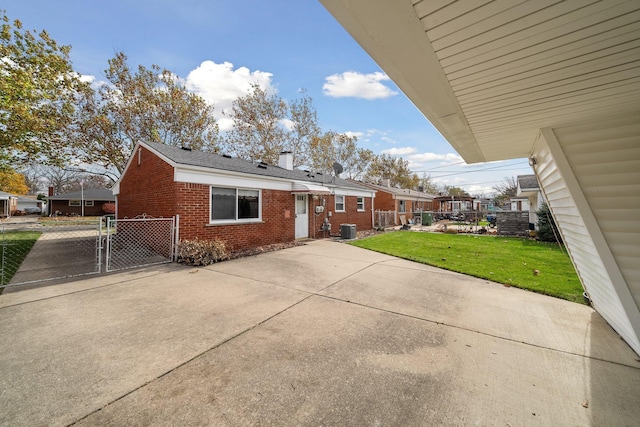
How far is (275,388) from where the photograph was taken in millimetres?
2467

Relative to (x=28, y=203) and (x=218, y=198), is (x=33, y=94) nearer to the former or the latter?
(x=218, y=198)

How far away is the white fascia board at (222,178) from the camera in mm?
8148

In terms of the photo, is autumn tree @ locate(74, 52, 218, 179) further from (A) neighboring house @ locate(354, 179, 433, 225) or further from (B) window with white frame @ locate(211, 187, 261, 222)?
(A) neighboring house @ locate(354, 179, 433, 225)

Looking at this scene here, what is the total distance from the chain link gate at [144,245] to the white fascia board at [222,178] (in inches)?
58.2

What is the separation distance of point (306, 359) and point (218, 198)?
24.5ft

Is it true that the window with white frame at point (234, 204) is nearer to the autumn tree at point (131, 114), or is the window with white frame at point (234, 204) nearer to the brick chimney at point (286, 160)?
the brick chimney at point (286, 160)

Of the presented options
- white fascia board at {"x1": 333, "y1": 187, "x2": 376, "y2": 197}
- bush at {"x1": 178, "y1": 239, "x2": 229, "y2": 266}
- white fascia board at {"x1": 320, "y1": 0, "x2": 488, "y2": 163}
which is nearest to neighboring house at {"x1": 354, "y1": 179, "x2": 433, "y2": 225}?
white fascia board at {"x1": 333, "y1": 187, "x2": 376, "y2": 197}

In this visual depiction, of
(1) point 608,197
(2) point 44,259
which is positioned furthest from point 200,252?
(1) point 608,197

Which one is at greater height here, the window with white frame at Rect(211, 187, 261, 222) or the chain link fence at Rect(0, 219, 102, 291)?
the window with white frame at Rect(211, 187, 261, 222)

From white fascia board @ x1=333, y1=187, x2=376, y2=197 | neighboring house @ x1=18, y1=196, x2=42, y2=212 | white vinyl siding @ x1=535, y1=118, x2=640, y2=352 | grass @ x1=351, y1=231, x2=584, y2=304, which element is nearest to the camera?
white vinyl siding @ x1=535, y1=118, x2=640, y2=352

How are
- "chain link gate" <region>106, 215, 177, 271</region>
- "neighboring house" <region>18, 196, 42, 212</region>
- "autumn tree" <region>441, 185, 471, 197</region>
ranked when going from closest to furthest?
"chain link gate" <region>106, 215, 177, 271</region> → "neighboring house" <region>18, 196, 42, 212</region> → "autumn tree" <region>441, 185, 471, 197</region>

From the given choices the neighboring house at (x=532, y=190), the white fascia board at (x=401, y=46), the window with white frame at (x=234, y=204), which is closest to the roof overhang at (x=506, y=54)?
the white fascia board at (x=401, y=46)

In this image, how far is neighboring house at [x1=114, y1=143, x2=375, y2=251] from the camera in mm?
8326

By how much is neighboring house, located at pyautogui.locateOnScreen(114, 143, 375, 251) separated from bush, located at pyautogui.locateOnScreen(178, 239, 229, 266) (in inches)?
22.8
